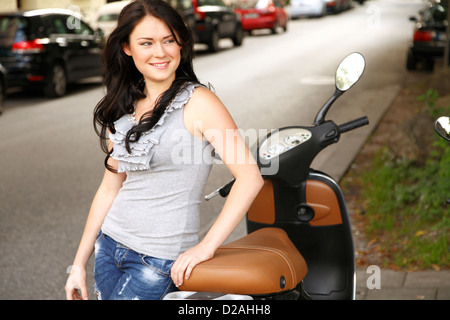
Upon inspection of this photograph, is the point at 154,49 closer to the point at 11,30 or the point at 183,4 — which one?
the point at 11,30

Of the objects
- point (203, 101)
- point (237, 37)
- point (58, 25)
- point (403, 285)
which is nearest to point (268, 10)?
point (237, 37)

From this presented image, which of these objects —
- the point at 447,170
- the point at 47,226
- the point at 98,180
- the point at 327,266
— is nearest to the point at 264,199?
the point at 327,266

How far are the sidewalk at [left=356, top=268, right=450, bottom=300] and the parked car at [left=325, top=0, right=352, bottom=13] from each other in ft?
105

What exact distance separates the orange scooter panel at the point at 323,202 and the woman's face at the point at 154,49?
2.47 ft

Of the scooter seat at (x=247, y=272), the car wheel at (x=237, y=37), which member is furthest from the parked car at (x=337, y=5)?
the scooter seat at (x=247, y=272)

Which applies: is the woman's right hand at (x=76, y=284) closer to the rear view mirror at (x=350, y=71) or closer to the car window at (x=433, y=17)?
the rear view mirror at (x=350, y=71)

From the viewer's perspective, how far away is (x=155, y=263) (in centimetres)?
209

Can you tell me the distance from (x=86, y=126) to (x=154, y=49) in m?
8.37

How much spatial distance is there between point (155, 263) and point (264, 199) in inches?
27.8

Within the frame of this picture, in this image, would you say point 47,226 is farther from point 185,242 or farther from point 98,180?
point 185,242

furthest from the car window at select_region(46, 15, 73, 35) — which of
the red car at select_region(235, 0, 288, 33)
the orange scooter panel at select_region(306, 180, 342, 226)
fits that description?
the red car at select_region(235, 0, 288, 33)

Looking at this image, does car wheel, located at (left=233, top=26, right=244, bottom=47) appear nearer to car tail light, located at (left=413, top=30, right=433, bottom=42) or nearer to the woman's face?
car tail light, located at (left=413, top=30, right=433, bottom=42)

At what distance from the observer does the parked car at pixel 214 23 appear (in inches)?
763

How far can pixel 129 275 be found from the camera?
2.10m
